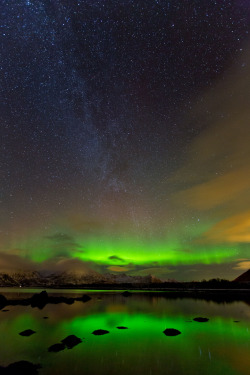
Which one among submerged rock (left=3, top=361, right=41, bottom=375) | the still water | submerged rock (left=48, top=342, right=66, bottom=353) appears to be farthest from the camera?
submerged rock (left=48, top=342, right=66, bottom=353)

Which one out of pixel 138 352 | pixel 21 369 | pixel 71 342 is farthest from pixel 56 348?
pixel 138 352

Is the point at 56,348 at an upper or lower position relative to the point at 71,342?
lower

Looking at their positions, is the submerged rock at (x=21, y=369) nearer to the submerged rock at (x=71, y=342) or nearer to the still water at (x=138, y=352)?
the still water at (x=138, y=352)

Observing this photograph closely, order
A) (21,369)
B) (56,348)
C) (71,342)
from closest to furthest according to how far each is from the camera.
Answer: (21,369)
(56,348)
(71,342)

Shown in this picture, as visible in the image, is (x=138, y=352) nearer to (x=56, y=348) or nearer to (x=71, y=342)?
(x=71, y=342)

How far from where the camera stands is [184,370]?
1694cm

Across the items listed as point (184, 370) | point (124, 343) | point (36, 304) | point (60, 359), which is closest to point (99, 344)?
point (124, 343)

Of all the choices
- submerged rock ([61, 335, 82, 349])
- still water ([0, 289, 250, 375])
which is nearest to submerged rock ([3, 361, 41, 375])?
still water ([0, 289, 250, 375])

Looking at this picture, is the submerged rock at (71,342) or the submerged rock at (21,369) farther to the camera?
the submerged rock at (71,342)

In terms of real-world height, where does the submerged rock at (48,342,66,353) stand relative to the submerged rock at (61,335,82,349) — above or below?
below

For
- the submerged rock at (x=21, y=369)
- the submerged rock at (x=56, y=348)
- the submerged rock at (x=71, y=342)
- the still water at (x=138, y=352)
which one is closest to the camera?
the submerged rock at (x=21, y=369)

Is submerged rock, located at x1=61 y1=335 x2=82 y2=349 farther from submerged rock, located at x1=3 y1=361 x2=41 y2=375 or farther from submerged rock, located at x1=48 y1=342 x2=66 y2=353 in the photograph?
submerged rock, located at x1=3 y1=361 x2=41 y2=375

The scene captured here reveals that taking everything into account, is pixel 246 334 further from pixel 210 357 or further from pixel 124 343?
pixel 124 343

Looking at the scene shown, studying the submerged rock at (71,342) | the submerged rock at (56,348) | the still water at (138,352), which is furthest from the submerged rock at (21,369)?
the submerged rock at (71,342)
